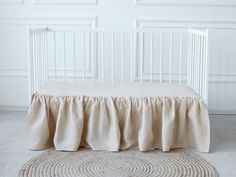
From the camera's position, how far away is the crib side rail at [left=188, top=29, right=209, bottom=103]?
9.30ft

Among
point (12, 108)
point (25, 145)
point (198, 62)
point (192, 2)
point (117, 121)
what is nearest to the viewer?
point (117, 121)

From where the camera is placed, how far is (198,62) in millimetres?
3080

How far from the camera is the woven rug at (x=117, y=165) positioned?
2357 mm

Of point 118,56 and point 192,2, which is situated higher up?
point 192,2

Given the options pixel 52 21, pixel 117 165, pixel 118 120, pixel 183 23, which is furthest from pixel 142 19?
pixel 117 165

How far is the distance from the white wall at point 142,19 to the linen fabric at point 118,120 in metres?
1.00

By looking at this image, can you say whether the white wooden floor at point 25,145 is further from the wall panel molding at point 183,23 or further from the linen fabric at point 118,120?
the wall panel molding at point 183,23

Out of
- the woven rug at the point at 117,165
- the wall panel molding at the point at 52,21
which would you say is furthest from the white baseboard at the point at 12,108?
the woven rug at the point at 117,165

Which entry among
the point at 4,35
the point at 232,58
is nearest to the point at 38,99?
the point at 4,35

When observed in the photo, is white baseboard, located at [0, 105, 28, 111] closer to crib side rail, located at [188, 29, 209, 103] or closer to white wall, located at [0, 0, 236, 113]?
white wall, located at [0, 0, 236, 113]

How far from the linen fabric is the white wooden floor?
116 mm

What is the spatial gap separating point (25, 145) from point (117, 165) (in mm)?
737

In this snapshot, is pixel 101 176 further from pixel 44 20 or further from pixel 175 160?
pixel 44 20

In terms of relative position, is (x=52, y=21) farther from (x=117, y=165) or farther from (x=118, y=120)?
(x=117, y=165)
